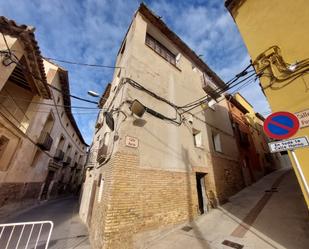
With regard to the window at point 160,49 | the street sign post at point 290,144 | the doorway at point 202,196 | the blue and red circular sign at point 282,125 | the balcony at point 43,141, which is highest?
the window at point 160,49

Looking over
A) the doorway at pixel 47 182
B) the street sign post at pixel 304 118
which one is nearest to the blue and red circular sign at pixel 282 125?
the street sign post at pixel 304 118

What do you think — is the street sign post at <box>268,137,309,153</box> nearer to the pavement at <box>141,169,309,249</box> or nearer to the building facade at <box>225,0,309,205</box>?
the building facade at <box>225,0,309,205</box>

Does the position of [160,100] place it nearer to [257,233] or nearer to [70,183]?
[257,233]

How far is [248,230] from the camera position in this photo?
423cm

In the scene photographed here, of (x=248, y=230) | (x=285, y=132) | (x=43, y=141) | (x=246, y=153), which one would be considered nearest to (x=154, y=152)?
(x=248, y=230)

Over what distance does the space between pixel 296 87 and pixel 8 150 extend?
481 inches

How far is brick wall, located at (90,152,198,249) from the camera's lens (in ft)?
12.7

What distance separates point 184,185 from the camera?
5820 mm

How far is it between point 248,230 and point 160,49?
8876mm

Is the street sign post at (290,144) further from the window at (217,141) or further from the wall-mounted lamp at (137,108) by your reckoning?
the window at (217,141)

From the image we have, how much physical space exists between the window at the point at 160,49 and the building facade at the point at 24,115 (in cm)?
523

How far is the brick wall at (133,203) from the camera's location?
3.87 metres

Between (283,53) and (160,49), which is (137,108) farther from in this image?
(160,49)

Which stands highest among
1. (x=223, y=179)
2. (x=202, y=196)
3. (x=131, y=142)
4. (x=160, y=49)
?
(x=160, y=49)
